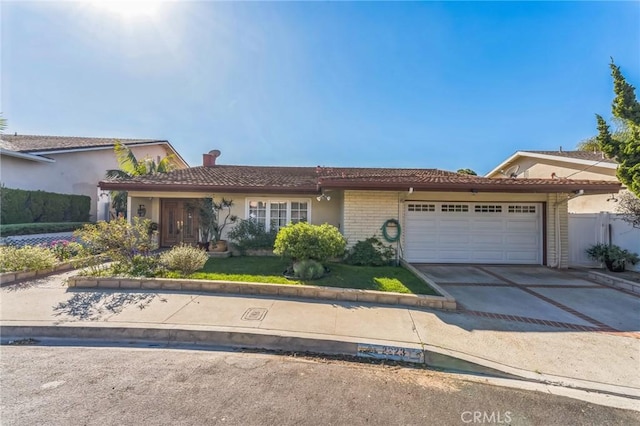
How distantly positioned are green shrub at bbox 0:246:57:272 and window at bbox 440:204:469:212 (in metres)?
13.0

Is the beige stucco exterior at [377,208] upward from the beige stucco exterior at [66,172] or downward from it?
downward

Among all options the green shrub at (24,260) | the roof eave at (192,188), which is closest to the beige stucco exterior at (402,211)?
the roof eave at (192,188)

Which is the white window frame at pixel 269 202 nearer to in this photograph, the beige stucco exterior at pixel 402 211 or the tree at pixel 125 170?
the beige stucco exterior at pixel 402 211

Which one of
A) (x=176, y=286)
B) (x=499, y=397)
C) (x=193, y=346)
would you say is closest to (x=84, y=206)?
(x=176, y=286)

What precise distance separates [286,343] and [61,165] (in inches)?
706

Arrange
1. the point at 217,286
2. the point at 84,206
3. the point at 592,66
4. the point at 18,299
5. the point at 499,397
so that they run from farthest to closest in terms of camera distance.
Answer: the point at 84,206
the point at 592,66
the point at 217,286
the point at 18,299
the point at 499,397

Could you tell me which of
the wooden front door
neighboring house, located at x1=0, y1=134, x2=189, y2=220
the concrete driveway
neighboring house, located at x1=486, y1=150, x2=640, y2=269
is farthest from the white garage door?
neighboring house, located at x1=0, y1=134, x2=189, y2=220

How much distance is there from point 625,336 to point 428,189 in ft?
17.2

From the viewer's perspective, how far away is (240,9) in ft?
25.6

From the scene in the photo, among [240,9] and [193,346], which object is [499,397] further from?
[240,9]

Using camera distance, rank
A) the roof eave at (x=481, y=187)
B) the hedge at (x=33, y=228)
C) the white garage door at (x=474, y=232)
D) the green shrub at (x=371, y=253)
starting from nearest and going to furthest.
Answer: the roof eave at (x=481, y=187)
the green shrub at (x=371, y=253)
the hedge at (x=33, y=228)
the white garage door at (x=474, y=232)

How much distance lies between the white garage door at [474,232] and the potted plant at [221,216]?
23.4 feet

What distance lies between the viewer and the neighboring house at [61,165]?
12.6 meters

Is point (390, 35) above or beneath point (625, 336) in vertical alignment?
above
